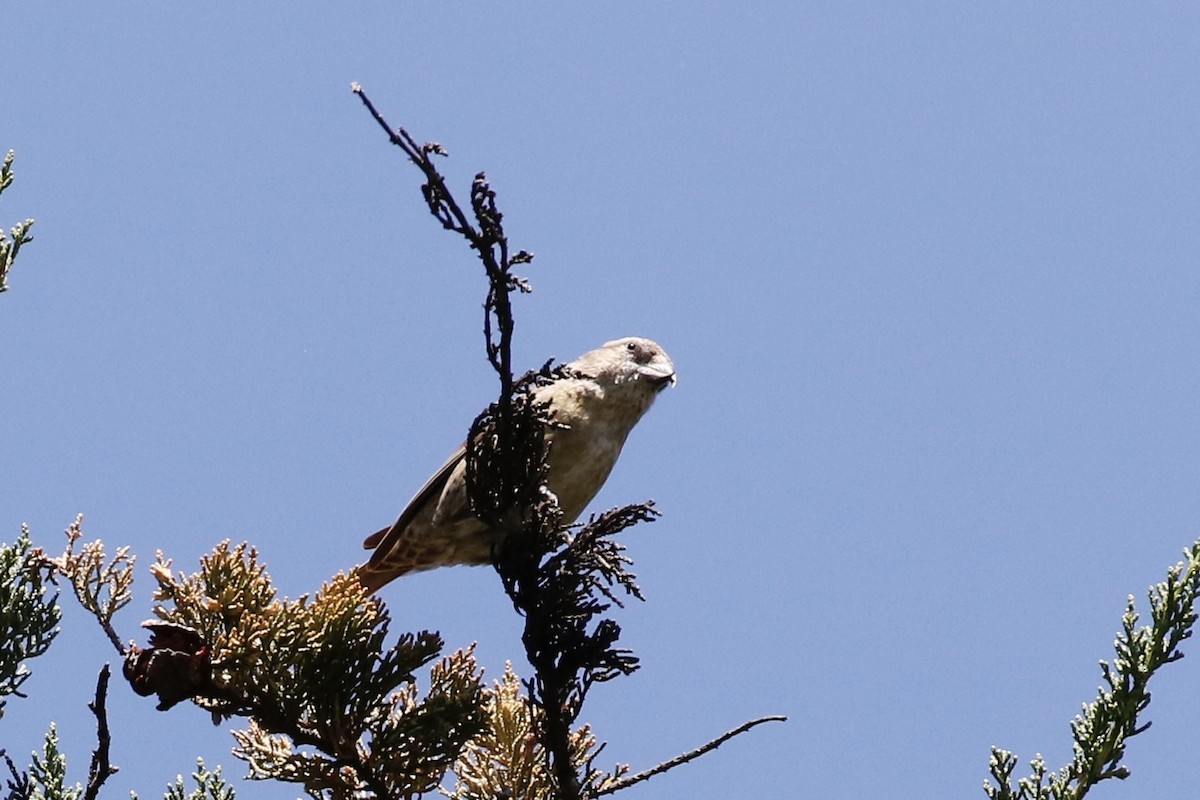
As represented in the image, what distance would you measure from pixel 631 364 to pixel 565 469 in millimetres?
685

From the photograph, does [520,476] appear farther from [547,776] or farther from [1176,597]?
[1176,597]

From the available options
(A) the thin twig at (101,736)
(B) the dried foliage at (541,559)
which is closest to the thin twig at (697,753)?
(B) the dried foliage at (541,559)

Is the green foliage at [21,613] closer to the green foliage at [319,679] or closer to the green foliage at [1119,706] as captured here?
the green foliage at [319,679]

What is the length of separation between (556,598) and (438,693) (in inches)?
15.8

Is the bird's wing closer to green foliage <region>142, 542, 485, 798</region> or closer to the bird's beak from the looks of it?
the bird's beak

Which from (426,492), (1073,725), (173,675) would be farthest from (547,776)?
(426,492)

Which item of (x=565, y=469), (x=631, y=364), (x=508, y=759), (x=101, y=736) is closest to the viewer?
(x=101, y=736)

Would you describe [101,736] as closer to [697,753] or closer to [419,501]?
[697,753]

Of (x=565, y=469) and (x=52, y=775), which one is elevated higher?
(x=565, y=469)

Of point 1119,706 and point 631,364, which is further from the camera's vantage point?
point 631,364

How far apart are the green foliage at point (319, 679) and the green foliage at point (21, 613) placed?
0.53 meters

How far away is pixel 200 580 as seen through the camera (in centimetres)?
343

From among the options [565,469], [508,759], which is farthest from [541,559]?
[565,469]

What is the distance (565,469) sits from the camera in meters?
5.39
